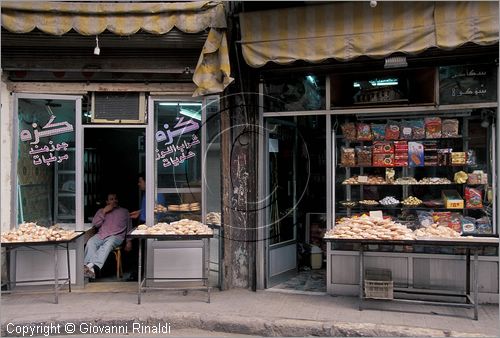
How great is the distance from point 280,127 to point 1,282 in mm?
4590

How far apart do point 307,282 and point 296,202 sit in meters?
1.33

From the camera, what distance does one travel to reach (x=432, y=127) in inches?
247

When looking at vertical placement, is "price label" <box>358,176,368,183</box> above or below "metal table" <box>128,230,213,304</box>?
above

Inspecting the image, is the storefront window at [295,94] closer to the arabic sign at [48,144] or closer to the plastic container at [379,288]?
the plastic container at [379,288]

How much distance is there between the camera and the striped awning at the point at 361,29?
5.33 m

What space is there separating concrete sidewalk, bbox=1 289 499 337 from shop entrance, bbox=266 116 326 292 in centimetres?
95

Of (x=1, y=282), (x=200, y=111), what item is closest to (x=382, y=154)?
(x=200, y=111)

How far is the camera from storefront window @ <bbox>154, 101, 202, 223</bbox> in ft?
22.4

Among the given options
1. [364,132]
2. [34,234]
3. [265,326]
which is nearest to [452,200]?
[364,132]

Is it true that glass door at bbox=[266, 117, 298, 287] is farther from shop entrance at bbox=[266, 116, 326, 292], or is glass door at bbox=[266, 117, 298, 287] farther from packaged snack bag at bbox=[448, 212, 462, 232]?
packaged snack bag at bbox=[448, 212, 462, 232]

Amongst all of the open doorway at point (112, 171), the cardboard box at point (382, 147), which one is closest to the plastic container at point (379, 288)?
the cardboard box at point (382, 147)

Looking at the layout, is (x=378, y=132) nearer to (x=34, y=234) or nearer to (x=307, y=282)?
(x=307, y=282)

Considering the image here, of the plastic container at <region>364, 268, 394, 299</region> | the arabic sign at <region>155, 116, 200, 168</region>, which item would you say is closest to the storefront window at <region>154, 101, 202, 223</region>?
the arabic sign at <region>155, 116, 200, 168</region>

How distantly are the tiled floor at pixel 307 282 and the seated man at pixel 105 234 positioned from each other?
262cm
